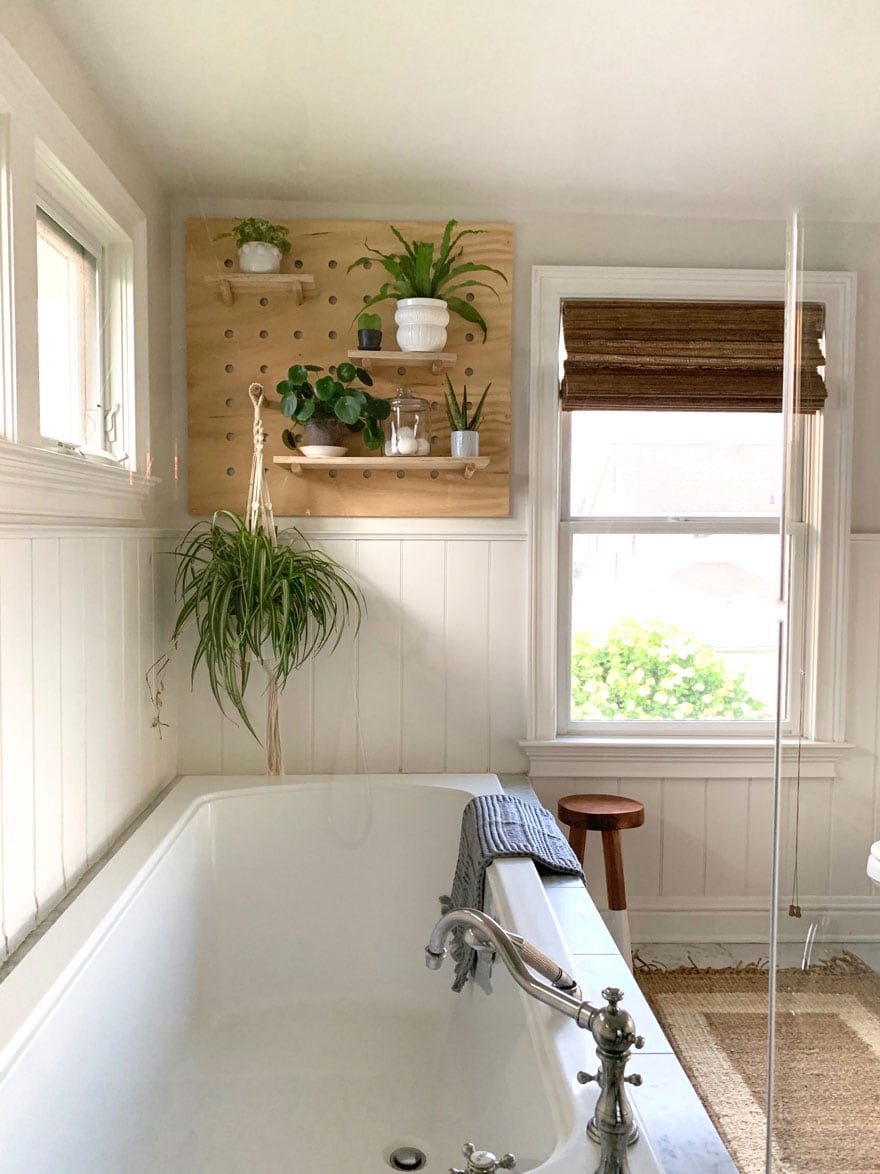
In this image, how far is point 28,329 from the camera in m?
1.65

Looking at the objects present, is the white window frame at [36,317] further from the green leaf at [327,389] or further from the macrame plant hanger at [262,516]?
the green leaf at [327,389]

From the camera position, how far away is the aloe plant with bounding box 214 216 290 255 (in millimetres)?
2504

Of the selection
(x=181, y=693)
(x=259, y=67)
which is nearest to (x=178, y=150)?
(x=259, y=67)

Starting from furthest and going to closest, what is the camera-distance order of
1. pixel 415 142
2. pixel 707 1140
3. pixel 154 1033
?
pixel 415 142, pixel 154 1033, pixel 707 1140

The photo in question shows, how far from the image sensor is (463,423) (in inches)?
103

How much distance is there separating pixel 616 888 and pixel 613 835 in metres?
0.13

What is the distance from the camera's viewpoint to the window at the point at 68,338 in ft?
6.08

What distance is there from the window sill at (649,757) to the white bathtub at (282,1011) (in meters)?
0.19

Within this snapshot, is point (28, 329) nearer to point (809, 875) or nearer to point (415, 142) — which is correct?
point (415, 142)

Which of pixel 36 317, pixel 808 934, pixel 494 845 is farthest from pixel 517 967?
pixel 36 317

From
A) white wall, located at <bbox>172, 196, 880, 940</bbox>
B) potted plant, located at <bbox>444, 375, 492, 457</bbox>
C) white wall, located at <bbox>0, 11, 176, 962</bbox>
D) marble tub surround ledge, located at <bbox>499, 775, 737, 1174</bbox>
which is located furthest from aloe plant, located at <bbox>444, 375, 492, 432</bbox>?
marble tub surround ledge, located at <bbox>499, 775, 737, 1174</bbox>

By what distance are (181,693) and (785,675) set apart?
172 centimetres

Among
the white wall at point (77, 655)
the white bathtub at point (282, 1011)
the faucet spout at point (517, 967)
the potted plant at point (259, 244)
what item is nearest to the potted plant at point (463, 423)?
the potted plant at point (259, 244)

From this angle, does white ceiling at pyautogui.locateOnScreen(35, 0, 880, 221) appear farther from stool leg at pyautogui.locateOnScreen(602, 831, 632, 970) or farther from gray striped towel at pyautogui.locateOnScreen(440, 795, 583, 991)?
stool leg at pyautogui.locateOnScreen(602, 831, 632, 970)
